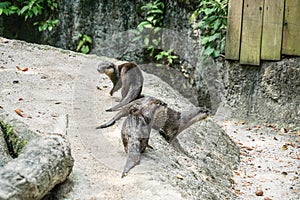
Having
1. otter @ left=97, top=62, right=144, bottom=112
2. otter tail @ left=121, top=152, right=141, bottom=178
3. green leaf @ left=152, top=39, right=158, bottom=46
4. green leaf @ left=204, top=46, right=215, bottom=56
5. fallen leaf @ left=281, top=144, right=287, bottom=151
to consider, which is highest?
green leaf @ left=152, top=39, right=158, bottom=46

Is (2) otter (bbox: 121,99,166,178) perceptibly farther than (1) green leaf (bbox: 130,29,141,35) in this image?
No

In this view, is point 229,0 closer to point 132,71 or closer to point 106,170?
point 132,71

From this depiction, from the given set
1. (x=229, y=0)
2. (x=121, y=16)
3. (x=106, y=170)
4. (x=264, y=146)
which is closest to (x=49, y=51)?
(x=121, y=16)

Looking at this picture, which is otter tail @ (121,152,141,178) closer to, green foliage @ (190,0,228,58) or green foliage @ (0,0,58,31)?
green foliage @ (190,0,228,58)

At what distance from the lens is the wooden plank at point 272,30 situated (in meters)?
4.57

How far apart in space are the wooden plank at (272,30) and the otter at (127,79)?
1.58m

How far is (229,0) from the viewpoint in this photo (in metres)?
4.81

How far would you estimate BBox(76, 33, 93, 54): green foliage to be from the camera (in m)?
6.72

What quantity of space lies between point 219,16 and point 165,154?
8.53 ft

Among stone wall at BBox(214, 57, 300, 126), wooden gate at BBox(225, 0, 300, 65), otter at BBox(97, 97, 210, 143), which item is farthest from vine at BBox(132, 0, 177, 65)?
otter at BBox(97, 97, 210, 143)

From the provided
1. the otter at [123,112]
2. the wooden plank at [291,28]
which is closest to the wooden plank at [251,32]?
the wooden plank at [291,28]

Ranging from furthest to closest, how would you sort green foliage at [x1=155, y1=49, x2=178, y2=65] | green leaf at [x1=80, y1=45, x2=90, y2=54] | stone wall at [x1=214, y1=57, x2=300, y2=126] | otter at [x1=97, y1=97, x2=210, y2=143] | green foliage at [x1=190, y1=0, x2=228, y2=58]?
green leaf at [x1=80, y1=45, x2=90, y2=54] < green foliage at [x1=155, y1=49, x2=178, y2=65] < green foliage at [x1=190, y1=0, x2=228, y2=58] < stone wall at [x1=214, y1=57, x2=300, y2=126] < otter at [x1=97, y1=97, x2=210, y2=143]

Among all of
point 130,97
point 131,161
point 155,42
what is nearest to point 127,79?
point 130,97

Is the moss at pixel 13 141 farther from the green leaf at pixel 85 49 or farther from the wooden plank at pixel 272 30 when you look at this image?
the green leaf at pixel 85 49
